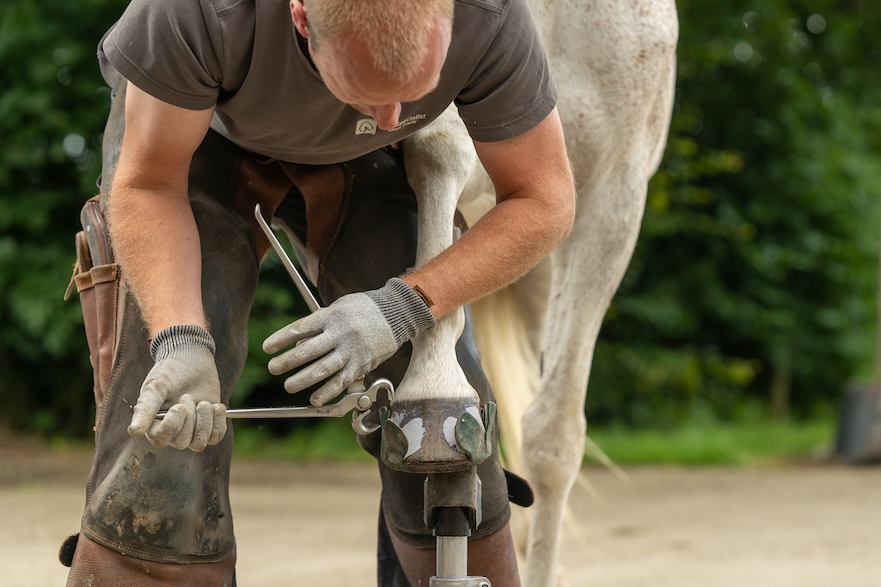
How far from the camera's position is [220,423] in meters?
1.73

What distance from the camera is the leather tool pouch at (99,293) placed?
202cm

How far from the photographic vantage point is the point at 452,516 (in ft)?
6.00

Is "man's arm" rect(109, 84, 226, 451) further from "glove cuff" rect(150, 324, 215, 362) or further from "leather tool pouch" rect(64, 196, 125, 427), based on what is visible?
"leather tool pouch" rect(64, 196, 125, 427)

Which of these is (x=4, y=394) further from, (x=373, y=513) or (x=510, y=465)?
(x=510, y=465)

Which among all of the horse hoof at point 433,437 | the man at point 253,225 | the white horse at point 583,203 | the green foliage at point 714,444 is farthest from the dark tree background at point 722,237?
the horse hoof at point 433,437

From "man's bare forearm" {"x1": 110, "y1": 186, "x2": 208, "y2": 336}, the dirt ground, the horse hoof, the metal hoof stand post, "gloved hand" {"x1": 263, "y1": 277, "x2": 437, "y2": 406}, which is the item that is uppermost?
"man's bare forearm" {"x1": 110, "y1": 186, "x2": 208, "y2": 336}

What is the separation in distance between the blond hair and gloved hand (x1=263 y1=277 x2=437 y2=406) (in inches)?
14.7

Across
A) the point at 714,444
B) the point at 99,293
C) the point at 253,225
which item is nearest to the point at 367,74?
the point at 253,225

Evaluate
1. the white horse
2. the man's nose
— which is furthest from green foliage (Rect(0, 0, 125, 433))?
the man's nose

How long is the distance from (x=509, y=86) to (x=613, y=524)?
324 cm

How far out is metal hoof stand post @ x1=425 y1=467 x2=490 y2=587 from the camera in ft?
5.94

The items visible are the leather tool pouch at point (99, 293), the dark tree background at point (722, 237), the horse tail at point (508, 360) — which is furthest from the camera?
the dark tree background at point (722, 237)

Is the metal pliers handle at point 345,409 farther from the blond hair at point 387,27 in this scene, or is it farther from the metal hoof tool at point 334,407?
the blond hair at point 387,27

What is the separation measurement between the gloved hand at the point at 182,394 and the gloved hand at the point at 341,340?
0.36ft
